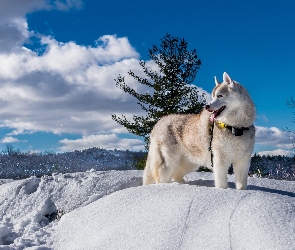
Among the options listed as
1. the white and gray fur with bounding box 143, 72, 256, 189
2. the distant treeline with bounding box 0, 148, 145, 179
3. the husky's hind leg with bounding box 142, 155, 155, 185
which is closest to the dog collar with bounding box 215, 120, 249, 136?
the white and gray fur with bounding box 143, 72, 256, 189

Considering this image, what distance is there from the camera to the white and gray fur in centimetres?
586

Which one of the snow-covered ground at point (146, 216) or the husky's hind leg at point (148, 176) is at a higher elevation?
the husky's hind leg at point (148, 176)

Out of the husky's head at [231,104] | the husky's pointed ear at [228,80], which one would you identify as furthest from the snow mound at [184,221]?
the husky's pointed ear at [228,80]

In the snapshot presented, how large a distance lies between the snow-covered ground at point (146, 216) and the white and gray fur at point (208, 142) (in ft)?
1.22

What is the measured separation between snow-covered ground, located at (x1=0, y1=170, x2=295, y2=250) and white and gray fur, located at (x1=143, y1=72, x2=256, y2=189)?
37 centimetres

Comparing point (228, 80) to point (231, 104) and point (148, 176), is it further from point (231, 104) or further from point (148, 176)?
point (148, 176)

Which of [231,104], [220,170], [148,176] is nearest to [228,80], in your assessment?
[231,104]

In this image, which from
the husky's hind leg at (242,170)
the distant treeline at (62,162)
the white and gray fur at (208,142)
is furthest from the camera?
the distant treeline at (62,162)

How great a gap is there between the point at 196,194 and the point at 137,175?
281cm

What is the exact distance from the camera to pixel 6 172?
18.6 metres

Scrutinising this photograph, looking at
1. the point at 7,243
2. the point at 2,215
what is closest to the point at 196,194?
the point at 7,243

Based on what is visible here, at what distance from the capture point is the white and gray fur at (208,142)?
5.86 m

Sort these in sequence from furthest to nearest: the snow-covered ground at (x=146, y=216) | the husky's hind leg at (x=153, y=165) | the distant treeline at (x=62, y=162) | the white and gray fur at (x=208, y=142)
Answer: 1. the distant treeline at (x=62, y=162)
2. the husky's hind leg at (x=153, y=165)
3. the white and gray fur at (x=208, y=142)
4. the snow-covered ground at (x=146, y=216)

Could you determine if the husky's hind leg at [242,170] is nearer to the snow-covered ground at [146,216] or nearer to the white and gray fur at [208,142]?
the white and gray fur at [208,142]
